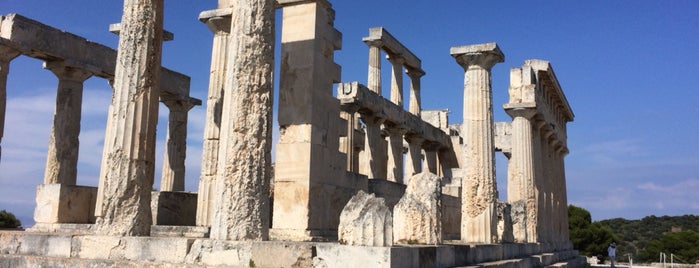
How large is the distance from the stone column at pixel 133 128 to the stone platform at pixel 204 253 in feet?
1.96

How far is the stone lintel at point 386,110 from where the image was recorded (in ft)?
71.7

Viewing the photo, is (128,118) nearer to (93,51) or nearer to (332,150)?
(332,150)

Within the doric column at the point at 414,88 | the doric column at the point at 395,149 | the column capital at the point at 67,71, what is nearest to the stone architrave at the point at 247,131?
the column capital at the point at 67,71

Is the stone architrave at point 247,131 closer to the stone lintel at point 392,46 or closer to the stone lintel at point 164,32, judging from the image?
the stone lintel at point 164,32

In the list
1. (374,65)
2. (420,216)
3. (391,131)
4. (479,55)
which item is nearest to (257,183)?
(420,216)

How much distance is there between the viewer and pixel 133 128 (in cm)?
1123

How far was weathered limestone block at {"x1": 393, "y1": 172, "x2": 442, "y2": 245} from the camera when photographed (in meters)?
10.1

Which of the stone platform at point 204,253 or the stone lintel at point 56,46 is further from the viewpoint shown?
the stone lintel at point 56,46

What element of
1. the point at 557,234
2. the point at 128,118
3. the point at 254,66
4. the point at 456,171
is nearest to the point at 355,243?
the point at 254,66

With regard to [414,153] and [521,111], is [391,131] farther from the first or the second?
[521,111]

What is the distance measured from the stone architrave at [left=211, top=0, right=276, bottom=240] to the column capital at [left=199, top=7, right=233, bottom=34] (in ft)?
13.7

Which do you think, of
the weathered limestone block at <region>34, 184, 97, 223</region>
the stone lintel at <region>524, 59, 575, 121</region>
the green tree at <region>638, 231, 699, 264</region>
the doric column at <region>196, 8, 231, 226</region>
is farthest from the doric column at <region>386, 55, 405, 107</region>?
the green tree at <region>638, 231, 699, 264</region>

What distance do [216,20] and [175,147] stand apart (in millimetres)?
9397

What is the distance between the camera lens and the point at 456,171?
29031mm
